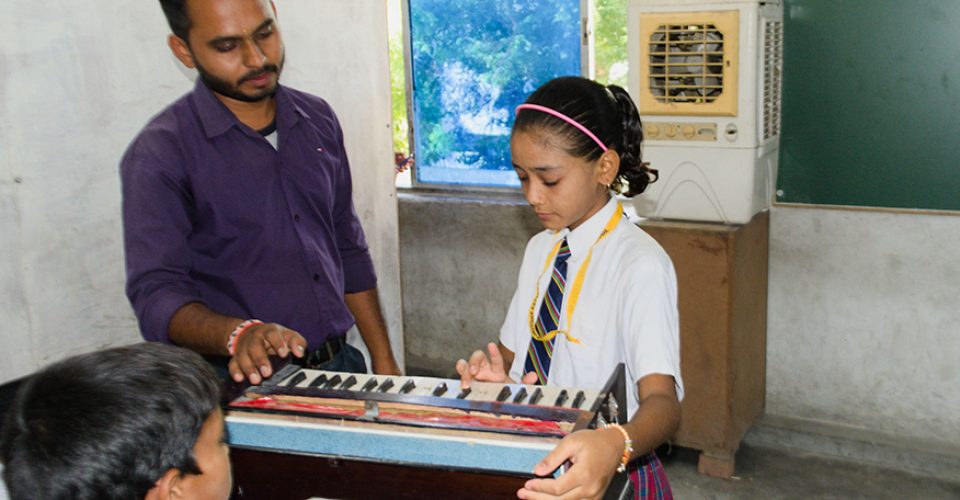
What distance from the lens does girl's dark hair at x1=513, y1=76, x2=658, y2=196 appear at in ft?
6.12

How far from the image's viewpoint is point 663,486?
74.4 inches

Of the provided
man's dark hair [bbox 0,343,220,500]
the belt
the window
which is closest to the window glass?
the window

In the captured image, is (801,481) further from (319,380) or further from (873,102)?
(319,380)

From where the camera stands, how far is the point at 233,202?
7.02 feet

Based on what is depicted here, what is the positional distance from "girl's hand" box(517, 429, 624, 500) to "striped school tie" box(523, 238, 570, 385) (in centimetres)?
54

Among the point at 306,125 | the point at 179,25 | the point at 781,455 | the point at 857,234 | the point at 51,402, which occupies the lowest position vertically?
the point at 781,455

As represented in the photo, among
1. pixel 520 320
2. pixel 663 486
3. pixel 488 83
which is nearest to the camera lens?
pixel 663 486

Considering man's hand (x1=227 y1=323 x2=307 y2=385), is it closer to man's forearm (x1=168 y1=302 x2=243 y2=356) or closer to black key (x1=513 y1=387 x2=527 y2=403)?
man's forearm (x1=168 y1=302 x2=243 y2=356)

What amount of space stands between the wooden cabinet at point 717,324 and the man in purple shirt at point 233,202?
1.61m

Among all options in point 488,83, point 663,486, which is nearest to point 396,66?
point 488,83

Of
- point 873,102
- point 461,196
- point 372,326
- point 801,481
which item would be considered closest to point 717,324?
point 801,481

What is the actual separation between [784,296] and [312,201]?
234 centimetres

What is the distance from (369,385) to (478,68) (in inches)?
126

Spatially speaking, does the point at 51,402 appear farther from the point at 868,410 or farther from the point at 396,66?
the point at 396,66
